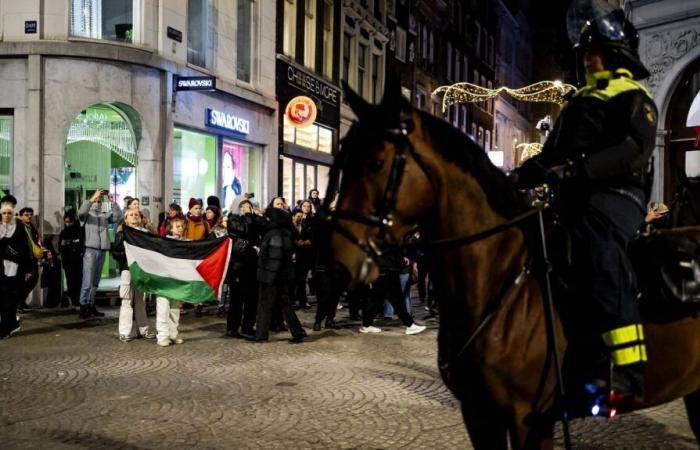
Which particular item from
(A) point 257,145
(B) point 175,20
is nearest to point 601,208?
(B) point 175,20

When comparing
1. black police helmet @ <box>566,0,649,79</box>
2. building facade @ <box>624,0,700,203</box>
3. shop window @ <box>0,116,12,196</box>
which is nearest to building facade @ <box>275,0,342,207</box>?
shop window @ <box>0,116,12,196</box>

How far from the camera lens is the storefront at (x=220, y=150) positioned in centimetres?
1794

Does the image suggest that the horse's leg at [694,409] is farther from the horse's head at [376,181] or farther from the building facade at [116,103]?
the building facade at [116,103]

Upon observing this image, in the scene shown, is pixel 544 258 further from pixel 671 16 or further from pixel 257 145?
pixel 257 145

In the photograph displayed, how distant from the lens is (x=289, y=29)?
23797 mm

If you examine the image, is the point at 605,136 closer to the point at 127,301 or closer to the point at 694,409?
the point at 694,409

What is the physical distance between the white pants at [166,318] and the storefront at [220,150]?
537cm

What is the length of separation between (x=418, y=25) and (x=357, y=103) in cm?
3676

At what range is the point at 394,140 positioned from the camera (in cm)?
308

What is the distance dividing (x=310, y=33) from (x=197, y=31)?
7326mm

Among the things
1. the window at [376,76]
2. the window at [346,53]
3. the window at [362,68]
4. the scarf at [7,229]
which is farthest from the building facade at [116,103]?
the window at [376,76]

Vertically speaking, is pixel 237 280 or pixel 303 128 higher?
pixel 303 128

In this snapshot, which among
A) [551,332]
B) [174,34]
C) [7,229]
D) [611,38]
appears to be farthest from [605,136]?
[174,34]

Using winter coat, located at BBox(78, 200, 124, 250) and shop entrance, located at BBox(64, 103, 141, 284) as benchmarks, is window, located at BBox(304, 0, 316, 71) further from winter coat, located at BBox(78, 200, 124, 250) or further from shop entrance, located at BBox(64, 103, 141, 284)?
winter coat, located at BBox(78, 200, 124, 250)
